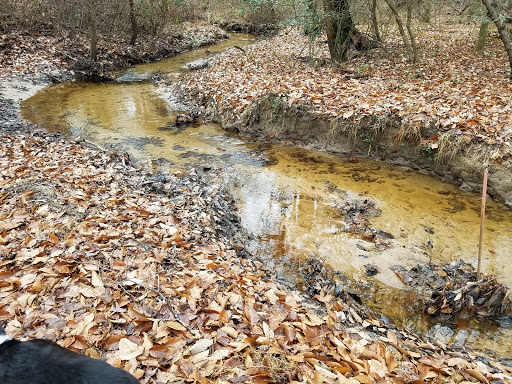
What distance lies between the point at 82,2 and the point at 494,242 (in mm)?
18848

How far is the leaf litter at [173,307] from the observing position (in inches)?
92.6

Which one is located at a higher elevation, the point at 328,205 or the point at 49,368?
the point at 49,368

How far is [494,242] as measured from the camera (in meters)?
4.76

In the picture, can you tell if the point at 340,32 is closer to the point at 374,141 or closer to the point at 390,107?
the point at 390,107

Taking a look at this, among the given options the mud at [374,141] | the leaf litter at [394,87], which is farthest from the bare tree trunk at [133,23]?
the mud at [374,141]

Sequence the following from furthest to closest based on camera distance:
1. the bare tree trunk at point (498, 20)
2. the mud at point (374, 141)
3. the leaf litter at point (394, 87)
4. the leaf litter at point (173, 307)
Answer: the bare tree trunk at point (498, 20) < the leaf litter at point (394, 87) < the mud at point (374, 141) < the leaf litter at point (173, 307)

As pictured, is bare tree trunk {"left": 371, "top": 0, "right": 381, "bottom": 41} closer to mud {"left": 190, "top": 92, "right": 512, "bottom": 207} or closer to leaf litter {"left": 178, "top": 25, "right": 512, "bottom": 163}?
leaf litter {"left": 178, "top": 25, "right": 512, "bottom": 163}

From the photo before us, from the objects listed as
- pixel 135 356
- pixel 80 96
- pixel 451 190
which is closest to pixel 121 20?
pixel 80 96

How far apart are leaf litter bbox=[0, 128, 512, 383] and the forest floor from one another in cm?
1

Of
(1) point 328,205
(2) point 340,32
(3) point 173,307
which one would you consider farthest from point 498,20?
(3) point 173,307

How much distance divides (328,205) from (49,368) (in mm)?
4827

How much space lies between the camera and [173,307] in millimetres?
2799

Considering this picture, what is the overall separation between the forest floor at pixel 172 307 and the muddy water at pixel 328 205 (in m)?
0.55

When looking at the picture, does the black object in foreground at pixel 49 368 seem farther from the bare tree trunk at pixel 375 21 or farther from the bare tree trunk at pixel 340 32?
the bare tree trunk at pixel 375 21
